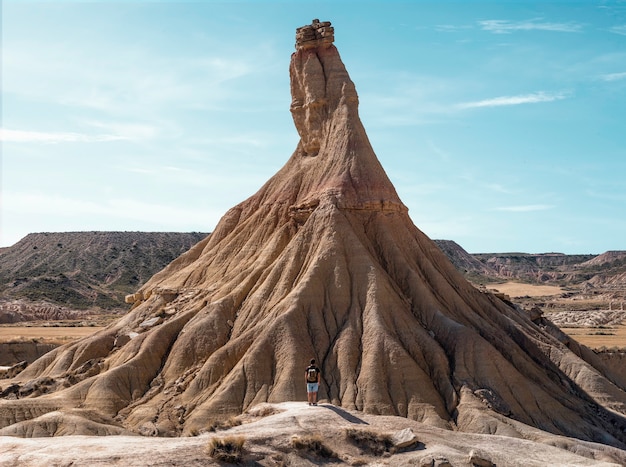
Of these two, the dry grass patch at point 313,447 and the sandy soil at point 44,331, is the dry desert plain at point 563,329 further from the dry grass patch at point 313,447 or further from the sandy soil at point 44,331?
the dry grass patch at point 313,447

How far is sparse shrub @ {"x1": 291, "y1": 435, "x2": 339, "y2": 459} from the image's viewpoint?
21109mm

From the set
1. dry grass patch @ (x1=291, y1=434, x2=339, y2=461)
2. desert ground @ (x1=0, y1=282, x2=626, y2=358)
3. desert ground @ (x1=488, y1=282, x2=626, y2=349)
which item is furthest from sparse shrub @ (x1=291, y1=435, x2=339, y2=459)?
desert ground @ (x1=0, y1=282, x2=626, y2=358)

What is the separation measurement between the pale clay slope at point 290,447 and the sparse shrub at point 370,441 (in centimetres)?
24

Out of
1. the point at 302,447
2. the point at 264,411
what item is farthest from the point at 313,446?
the point at 264,411

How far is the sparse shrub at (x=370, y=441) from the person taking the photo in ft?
71.6

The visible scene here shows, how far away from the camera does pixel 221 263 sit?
4869 cm

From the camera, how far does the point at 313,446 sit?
21.2 metres

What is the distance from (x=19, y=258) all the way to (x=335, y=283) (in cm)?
12440

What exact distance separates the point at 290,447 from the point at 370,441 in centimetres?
247

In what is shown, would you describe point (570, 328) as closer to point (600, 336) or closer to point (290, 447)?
point (600, 336)

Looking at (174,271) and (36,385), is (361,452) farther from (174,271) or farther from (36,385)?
(174,271)

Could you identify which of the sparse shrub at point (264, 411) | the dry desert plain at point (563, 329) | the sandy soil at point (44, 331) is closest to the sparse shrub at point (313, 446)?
the sparse shrub at point (264, 411)

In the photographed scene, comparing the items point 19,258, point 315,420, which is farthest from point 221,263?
point 19,258

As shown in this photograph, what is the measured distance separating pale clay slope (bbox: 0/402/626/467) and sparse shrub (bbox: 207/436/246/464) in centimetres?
25
